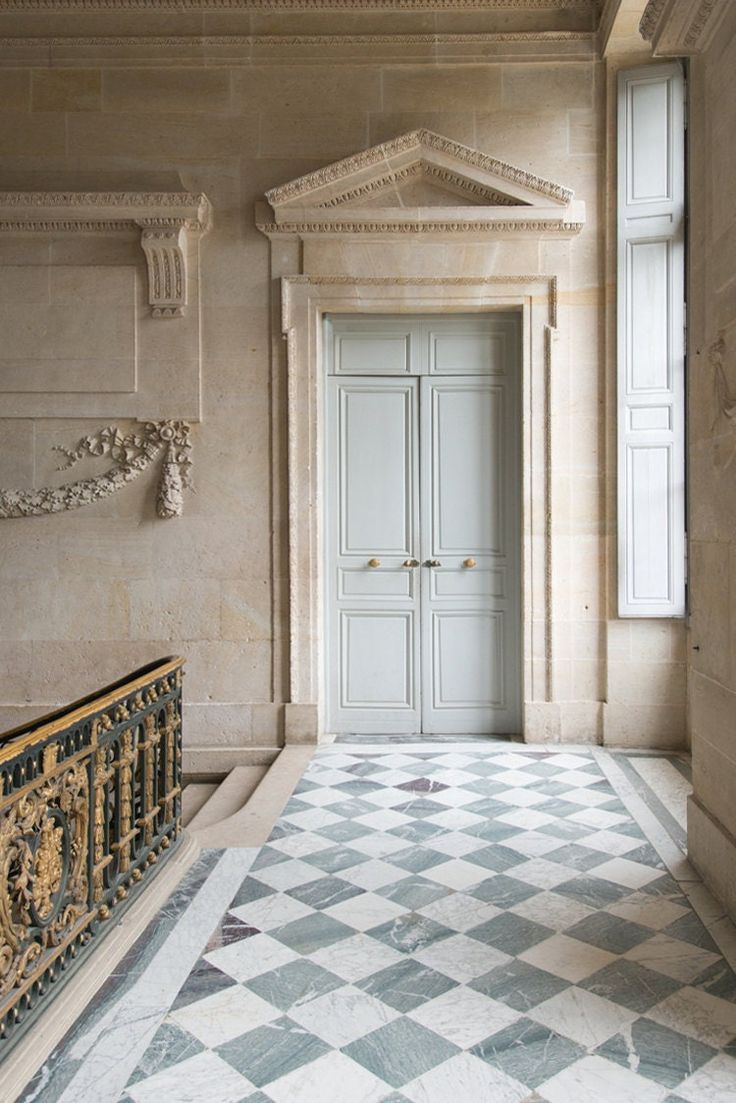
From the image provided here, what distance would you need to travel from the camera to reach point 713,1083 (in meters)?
2.16

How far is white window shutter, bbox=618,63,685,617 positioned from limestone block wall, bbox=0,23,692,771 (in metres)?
0.15

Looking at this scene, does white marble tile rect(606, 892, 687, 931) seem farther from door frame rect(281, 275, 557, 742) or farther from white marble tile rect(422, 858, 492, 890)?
door frame rect(281, 275, 557, 742)

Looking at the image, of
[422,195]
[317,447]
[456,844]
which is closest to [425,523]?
[317,447]

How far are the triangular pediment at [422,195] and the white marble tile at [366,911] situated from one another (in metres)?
4.19

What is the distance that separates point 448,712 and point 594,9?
477 cm

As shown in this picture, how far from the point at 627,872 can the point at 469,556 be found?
2.78 metres

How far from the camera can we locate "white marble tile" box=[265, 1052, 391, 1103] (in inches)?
82.8

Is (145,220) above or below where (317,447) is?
above

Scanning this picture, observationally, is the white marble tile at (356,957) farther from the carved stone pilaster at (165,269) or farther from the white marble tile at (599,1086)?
the carved stone pilaster at (165,269)

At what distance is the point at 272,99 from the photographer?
5711mm

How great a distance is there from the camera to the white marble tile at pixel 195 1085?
82.8 inches

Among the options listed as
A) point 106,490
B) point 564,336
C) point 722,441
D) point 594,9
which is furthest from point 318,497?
point 594,9

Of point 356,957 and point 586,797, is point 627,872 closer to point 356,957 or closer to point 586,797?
point 586,797

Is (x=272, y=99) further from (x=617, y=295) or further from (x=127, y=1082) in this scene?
(x=127, y=1082)
